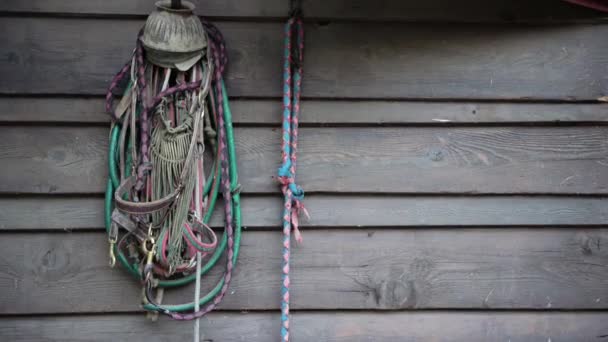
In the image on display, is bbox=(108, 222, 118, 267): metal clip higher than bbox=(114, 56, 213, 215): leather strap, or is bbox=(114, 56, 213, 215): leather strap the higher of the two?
bbox=(114, 56, 213, 215): leather strap

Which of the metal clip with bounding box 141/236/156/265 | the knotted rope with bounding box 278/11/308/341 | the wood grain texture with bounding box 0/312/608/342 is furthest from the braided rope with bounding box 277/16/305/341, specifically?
the metal clip with bounding box 141/236/156/265

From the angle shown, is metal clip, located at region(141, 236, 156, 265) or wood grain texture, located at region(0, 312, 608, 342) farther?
wood grain texture, located at region(0, 312, 608, 342)

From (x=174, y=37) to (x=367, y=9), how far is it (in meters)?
0.55

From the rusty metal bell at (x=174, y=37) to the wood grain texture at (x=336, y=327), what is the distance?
0.73 m

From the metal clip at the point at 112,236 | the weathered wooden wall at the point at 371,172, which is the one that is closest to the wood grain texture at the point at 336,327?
the weathered wooden wall at the point at 371,172

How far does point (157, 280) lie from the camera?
5.74 feet

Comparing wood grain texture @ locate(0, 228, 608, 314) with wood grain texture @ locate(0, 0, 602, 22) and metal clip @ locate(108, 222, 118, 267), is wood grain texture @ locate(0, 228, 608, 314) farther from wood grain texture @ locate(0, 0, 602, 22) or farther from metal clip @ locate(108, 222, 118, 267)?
wood grain texture @ locate(0, 0, 602, 22)

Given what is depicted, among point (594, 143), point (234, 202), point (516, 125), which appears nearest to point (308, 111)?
point (234, 202)

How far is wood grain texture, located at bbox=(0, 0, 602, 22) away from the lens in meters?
1.71

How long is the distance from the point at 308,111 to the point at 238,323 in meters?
0.65

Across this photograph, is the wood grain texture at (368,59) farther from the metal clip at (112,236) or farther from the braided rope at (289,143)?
the metal clip at (112,236)

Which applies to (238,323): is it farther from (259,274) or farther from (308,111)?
(308,111)

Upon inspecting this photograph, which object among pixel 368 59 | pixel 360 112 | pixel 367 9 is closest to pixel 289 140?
pixel 360 112

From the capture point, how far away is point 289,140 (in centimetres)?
177
